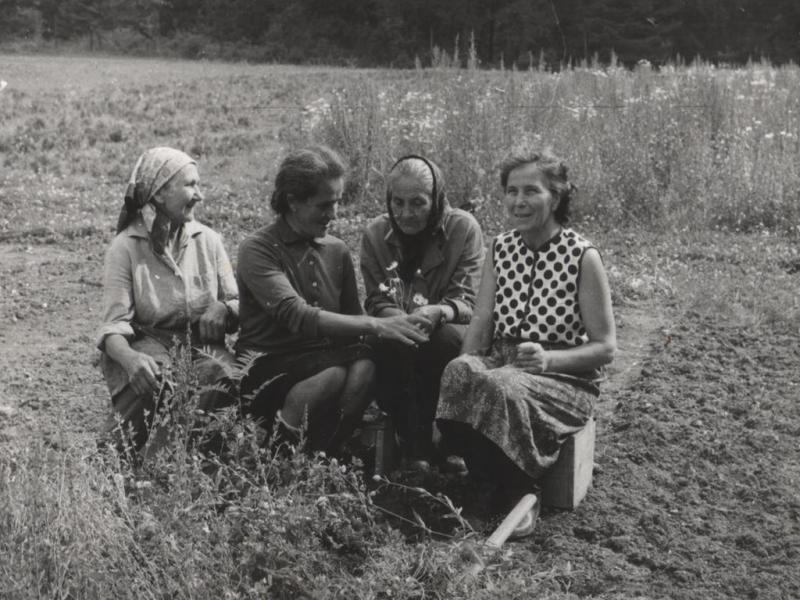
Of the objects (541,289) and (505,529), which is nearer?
(505,529)

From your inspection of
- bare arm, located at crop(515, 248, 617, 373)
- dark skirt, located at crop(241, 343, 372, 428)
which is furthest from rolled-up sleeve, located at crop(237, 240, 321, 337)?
bare arm, located at crop(515, 248, 617, 373)

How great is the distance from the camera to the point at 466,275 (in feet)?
15.2

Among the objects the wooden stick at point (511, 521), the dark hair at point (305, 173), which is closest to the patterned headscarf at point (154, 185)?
the dark hair at point (305, 173)

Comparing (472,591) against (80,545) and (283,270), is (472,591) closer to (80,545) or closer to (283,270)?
(80,545)

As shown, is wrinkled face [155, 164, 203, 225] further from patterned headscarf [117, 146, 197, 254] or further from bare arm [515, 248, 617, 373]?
bare arm [515, 248, 617, 373]

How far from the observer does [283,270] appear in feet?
14.4

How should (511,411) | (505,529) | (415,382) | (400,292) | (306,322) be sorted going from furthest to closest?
(400,292), (415,382), (306,322), (511,411), (505,529)

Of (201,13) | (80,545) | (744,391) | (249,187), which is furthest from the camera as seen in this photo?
(201,13)

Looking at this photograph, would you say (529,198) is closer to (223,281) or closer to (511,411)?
(511,411)

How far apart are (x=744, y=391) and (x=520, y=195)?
1.94 m

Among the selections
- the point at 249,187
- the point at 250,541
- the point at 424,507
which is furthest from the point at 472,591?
the point at 249,187

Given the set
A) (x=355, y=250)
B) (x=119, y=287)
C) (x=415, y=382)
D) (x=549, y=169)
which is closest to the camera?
(x=549, y=169)

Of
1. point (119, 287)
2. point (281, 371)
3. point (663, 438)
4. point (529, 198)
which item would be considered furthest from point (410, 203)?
point (663, 438)

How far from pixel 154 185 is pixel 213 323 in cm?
62
